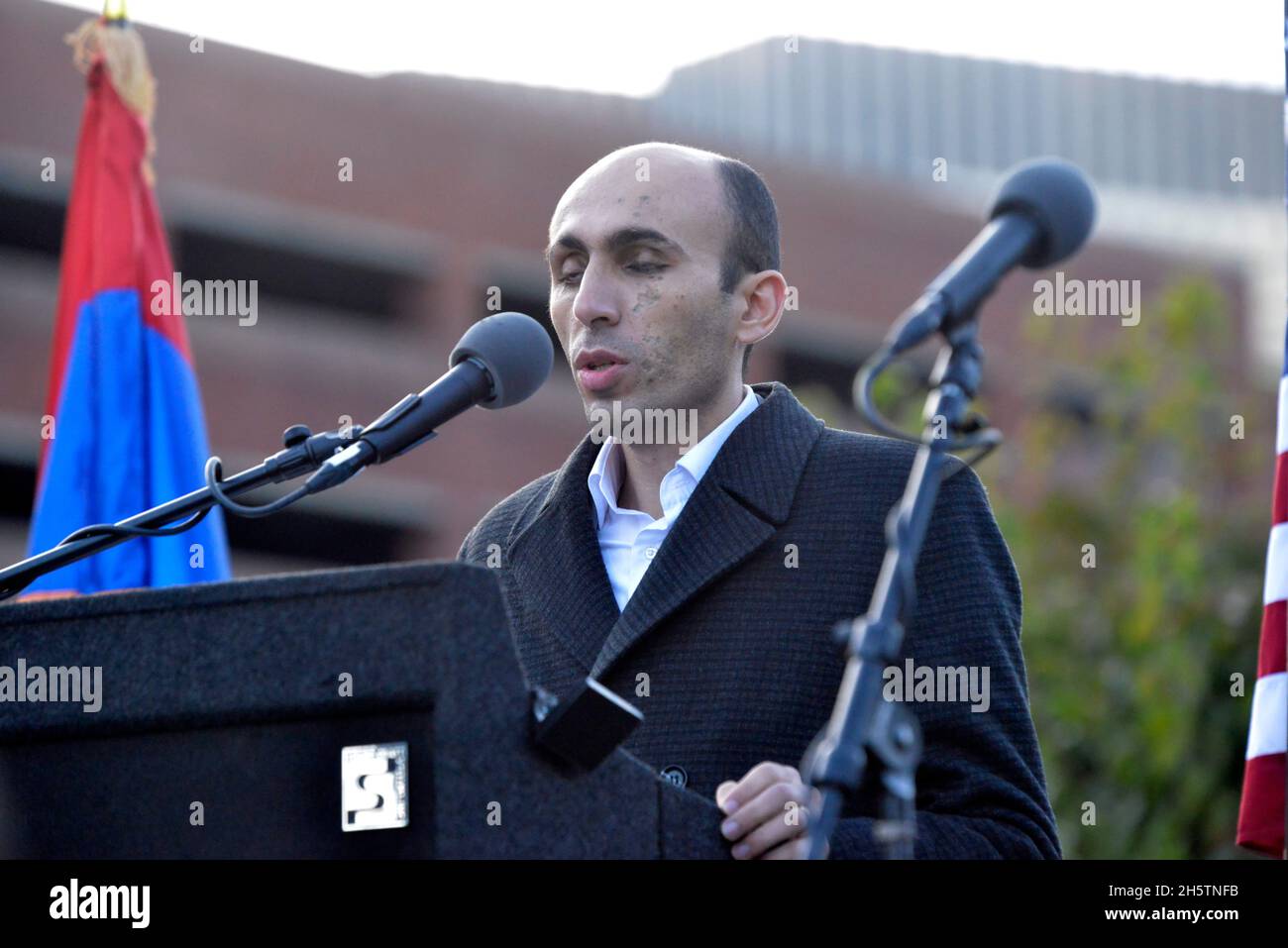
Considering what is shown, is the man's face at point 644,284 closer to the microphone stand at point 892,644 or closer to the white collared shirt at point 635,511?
the white collared shirt at point 635,511

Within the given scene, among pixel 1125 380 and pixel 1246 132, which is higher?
pixel 1246 132

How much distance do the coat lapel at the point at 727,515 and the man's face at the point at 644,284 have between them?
6.3 inches

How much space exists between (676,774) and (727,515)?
0.54 m

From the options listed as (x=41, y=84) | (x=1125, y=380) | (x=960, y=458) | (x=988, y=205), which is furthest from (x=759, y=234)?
(x=41, y=84)

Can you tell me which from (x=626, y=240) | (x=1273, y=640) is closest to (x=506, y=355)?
(x=626, y=240)

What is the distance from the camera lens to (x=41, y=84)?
20844 millimetres

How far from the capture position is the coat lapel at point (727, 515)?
318 cm

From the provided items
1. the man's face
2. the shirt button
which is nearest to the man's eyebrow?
the man's face

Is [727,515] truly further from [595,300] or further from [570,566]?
[595,300]

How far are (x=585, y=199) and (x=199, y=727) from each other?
59.9 inches

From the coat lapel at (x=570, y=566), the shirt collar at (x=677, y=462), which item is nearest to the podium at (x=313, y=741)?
the coat lapel at (x=570, y=566)

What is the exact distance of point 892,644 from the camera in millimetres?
2096
